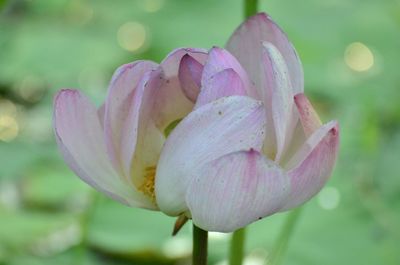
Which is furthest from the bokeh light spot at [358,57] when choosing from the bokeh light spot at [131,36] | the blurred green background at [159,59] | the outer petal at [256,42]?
the outer petal at [256,42]

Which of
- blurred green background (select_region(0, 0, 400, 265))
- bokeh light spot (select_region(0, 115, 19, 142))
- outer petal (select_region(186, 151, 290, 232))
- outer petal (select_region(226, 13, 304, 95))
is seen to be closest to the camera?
outer petal (select_region(186, 151, 290, 232))

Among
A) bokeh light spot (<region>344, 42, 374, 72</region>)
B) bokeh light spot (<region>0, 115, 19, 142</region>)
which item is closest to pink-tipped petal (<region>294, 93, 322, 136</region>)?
bokeh light spot (<region>0, 115, 19, 142</region>)

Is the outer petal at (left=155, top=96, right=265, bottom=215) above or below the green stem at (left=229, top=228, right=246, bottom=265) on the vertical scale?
above

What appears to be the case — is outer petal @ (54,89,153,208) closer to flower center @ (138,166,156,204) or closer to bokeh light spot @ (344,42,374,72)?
flower center @ (138,166,156,204)

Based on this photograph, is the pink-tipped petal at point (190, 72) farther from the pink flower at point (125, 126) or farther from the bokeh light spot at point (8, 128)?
the bokeh light spot at point (8, 128)

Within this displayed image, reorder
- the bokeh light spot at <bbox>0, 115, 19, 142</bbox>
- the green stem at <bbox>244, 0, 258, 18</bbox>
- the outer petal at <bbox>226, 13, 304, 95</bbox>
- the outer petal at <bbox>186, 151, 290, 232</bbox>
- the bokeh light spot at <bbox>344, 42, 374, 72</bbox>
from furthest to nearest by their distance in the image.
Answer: the bokeh light spot at <bbox>344, 42, 374, 72</bbox>
the bokeh light spot at <bbox>0, 115, 19, 142</bbox>
the green stem at <bbox>244, 0, 258, 18</bbox>
the outer petal at <bbox>226, 13, 304, 95</bbox>
the outer petal at <bbox>186, 151, 290, 232</bbox>

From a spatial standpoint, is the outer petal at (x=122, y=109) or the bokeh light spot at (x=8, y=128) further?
the bokeh light spot at (x=8, y=128)

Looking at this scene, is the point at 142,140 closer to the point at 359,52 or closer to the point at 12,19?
the point at 359,52
